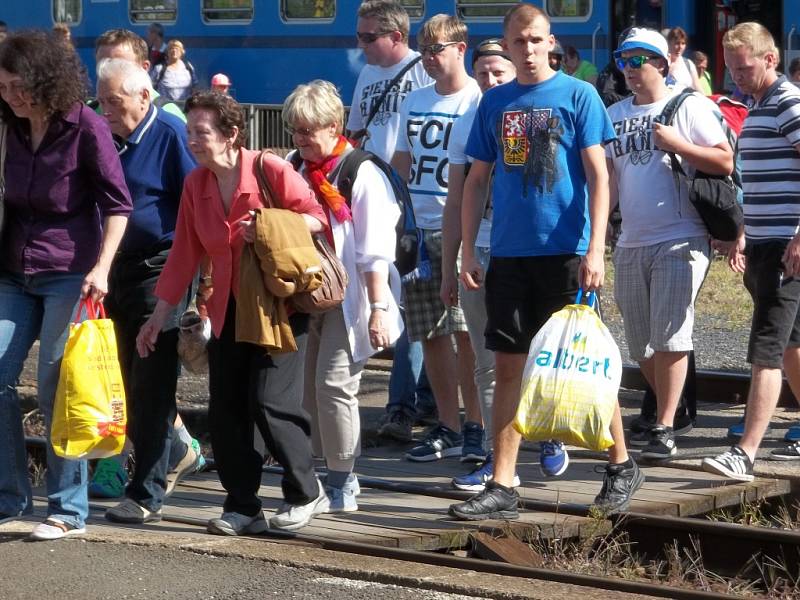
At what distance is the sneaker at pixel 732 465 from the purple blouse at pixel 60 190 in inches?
113

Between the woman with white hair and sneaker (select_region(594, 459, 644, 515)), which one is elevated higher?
the woman with white hair

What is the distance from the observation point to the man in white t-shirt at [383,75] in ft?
27.7

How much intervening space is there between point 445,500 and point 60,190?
2.19 meters

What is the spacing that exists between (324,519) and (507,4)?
41.2 feet

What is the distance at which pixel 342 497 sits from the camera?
6.49 m

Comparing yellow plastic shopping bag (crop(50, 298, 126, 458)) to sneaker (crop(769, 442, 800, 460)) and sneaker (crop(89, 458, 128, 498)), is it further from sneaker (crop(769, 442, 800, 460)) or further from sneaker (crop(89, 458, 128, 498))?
sneaker (crop(769, 442, 800, 460))

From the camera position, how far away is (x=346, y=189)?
20.6 ft

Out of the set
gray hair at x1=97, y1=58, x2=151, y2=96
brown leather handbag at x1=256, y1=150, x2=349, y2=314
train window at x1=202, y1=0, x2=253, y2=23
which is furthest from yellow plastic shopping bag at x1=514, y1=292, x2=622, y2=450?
train window at x1=202, y1=0, x2=253, y2=23

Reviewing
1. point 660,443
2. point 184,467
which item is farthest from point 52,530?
point 660,443

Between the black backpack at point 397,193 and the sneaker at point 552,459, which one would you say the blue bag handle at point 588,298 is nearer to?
the black backpack at point 397,193

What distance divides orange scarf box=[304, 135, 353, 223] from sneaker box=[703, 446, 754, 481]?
203cm

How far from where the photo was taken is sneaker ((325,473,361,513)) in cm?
647

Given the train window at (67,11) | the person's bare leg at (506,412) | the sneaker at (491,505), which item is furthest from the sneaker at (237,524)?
the train window at (67,11)

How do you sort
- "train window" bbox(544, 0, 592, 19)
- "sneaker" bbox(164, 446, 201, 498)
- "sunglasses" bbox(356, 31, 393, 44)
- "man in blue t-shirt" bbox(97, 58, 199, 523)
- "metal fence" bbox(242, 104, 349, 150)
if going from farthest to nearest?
"metal fence" bbox(242, 104, 349, 150), "train window" bbox(544, 0, 592, 19), "sunglasses" bbox(356, 31, 393, 44), "sneaker" bbox(164, 446, 201, 498), "man in blue t-shirt" bbox(97, 58, 199, 523)
